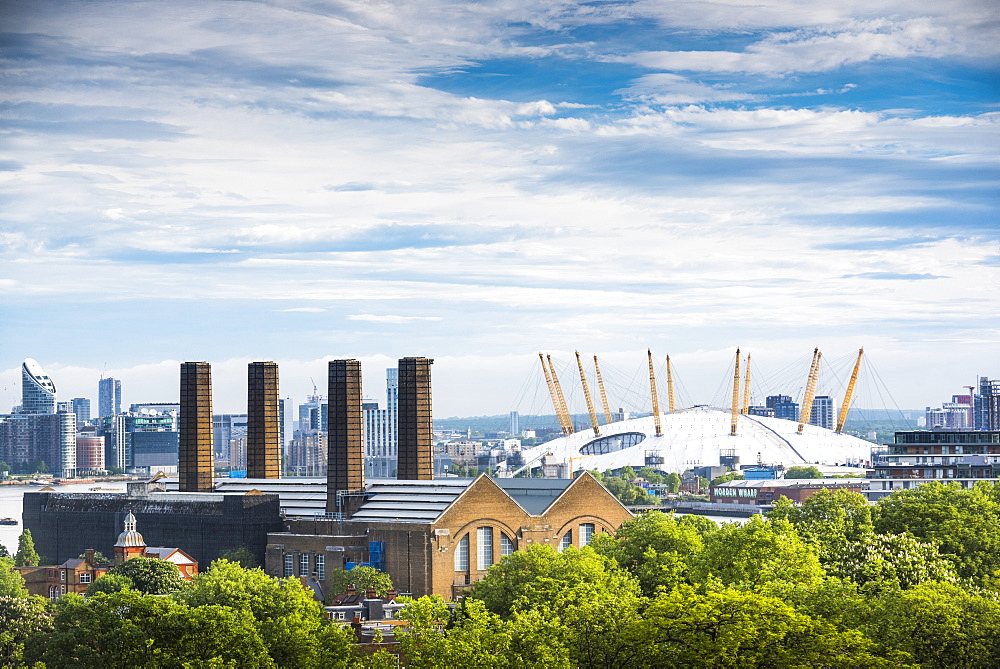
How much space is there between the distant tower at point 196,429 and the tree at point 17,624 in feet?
158

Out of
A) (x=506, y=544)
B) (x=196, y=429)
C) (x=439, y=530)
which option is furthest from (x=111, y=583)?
(x=196, y=429)

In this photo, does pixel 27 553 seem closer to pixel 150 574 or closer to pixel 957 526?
pixel 150 574

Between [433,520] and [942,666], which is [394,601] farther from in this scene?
[942,666]

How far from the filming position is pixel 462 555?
119m

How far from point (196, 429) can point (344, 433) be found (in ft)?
60.3

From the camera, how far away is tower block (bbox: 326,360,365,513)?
425ft

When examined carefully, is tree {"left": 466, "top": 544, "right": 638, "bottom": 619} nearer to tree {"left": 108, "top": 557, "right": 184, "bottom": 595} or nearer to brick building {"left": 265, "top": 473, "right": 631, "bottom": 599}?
brick building {"left": 265, "top": 473, "right": 631, "bottom": 599}

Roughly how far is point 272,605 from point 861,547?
32708 mm

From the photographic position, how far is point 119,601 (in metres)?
75.1

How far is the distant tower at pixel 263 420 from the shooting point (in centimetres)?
14712

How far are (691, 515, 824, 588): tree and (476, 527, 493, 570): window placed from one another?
106 feet

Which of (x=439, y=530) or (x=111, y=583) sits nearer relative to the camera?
(x=111, y=583)

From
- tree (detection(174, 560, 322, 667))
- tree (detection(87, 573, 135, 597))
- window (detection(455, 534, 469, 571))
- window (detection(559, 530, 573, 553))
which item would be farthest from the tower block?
tree (detection(174, 560, 322, 667))

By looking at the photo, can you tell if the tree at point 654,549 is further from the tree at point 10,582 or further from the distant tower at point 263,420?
the distant tower at point 263,420
